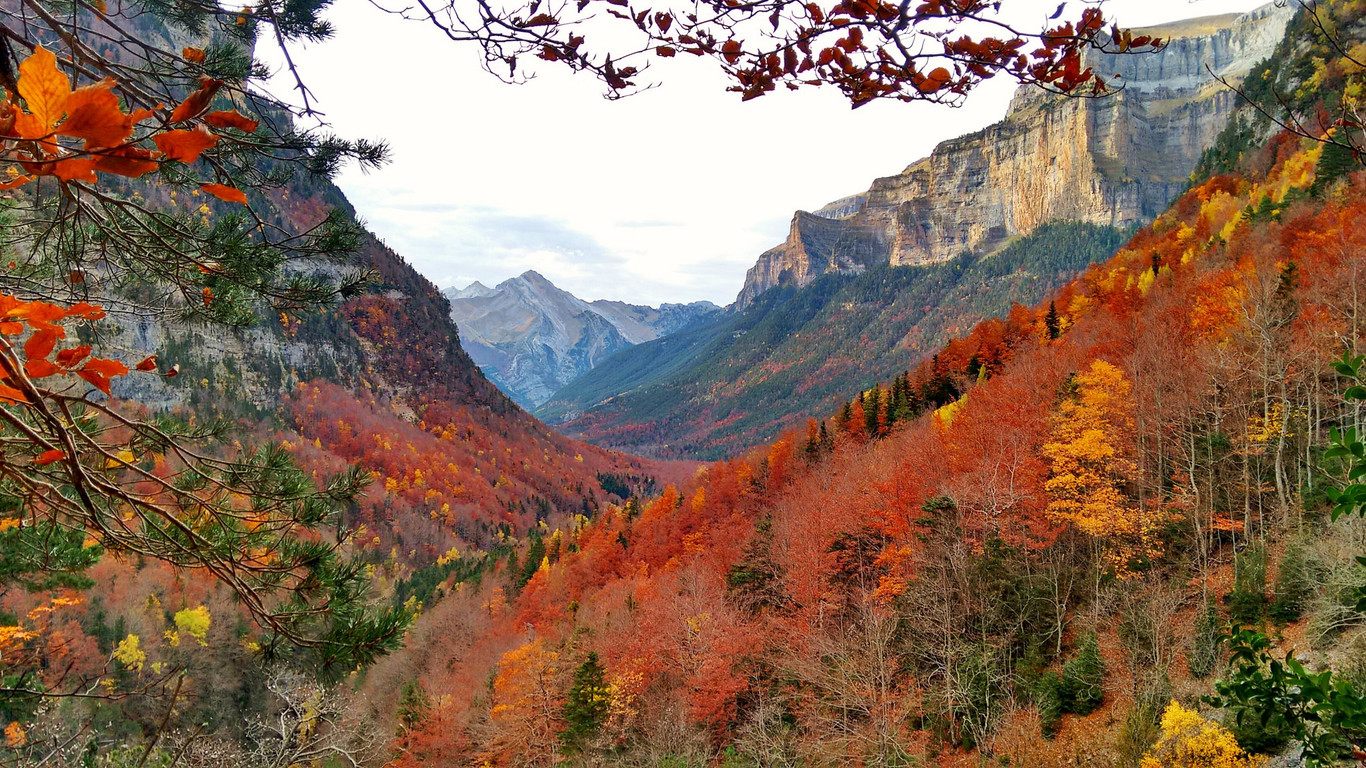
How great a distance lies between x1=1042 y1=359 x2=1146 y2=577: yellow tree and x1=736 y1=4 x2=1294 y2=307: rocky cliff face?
11755 centimetres

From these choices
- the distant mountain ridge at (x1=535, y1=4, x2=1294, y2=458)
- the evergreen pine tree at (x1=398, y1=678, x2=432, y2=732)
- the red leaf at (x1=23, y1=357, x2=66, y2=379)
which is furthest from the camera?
the distant mountain ridge at (x1=535, y1=4, x2=1294, y2=458)

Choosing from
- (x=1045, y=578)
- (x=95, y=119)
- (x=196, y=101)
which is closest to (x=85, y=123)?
(x=95, y=119)

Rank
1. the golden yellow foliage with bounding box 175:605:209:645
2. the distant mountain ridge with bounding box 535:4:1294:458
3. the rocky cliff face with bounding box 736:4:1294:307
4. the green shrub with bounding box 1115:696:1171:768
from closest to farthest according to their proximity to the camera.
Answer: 1. the green shrub with bounding box 1115:696:1171:768
2. the golden yellow foliage with bounding box 175:605:209:645
3. the distant mountain ridge with bounding box 535:4:1294:458
4. the rocky cliff face with bounding box 736:4:1294:307

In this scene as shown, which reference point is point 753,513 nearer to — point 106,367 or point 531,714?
point 531,714

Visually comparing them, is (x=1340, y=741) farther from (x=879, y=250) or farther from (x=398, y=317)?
Answer: (x=879, y=250)

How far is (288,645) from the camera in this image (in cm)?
292

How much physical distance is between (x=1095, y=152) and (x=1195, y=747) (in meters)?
150

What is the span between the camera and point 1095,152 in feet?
415

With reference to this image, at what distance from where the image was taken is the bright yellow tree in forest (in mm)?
7980

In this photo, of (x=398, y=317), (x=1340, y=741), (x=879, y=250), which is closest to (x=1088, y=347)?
(x=1340, y=741)

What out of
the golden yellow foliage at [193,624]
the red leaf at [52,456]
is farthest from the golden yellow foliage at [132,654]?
the red leaf at [52,456]

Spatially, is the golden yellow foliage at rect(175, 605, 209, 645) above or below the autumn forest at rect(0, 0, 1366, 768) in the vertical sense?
below

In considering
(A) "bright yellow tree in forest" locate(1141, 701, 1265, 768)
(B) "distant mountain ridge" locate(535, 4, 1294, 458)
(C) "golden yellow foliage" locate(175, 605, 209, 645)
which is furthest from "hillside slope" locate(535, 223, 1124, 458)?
(A) "bright yellow tree in forest" locate(1141, 701, 1265, 768)

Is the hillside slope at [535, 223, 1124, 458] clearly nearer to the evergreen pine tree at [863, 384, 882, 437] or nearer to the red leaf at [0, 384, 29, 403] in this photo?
the evergreen pine tree at [863, 384, 882, 437]
